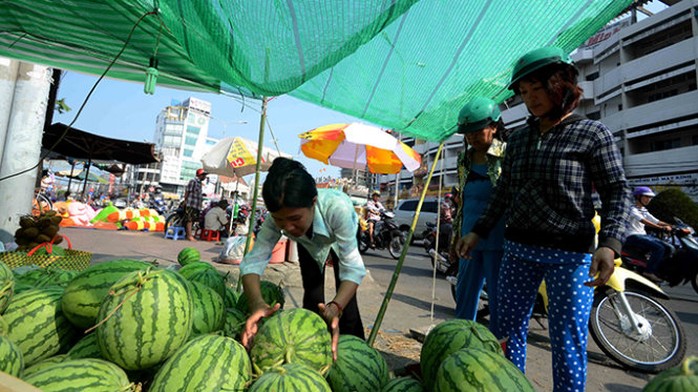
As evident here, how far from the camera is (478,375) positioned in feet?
3.23

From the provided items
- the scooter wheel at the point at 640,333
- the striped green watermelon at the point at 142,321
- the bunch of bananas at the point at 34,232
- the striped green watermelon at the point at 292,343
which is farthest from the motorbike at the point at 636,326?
the bunch of bananas at the point at 34,232

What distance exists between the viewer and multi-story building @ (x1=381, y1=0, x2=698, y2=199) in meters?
28.8

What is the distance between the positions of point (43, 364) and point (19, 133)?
4.69 m

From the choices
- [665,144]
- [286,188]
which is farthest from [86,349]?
[665,144]

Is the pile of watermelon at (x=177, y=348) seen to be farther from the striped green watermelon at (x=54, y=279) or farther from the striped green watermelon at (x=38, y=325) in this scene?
the striped green watermelon at (x=54, y=279)

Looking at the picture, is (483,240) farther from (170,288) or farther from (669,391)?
(170,288)

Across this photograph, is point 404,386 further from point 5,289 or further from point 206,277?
point 5,289

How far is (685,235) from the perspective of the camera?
662cm

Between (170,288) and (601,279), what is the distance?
1704mm

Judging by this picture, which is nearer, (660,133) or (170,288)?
(170,288)

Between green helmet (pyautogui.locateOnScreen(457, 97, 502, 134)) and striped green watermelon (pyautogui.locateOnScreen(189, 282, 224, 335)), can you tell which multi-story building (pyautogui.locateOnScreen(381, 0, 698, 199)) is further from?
striped green watermelon (pyautogui.locateOnScreen(189, 282, 224, 335))

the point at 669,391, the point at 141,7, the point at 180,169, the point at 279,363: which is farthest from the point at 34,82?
the point at 180,169

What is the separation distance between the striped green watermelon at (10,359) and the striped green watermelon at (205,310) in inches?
18.7

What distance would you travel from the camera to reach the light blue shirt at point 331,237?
181 cm
